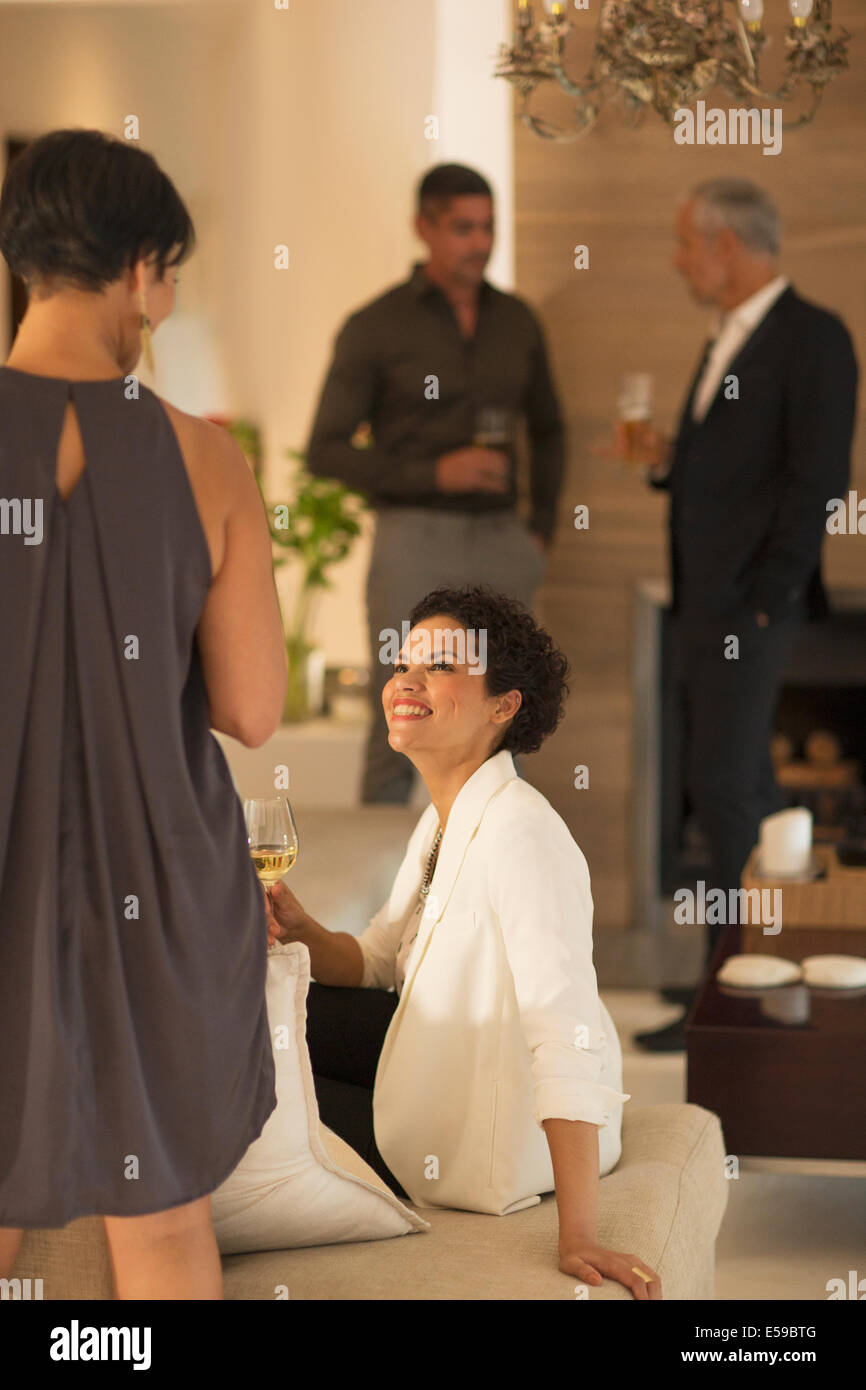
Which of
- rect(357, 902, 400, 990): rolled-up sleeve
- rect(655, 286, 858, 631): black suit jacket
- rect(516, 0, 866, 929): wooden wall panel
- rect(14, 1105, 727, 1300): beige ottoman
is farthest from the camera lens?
rect(516, 0, 866, 929): wooden wall panel

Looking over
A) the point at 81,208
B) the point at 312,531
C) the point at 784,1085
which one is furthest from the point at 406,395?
the point at 81,208

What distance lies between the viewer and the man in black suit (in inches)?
125

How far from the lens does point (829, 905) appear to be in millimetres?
2604

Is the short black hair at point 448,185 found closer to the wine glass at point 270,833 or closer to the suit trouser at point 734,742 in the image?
the suit trouser at point 734,742

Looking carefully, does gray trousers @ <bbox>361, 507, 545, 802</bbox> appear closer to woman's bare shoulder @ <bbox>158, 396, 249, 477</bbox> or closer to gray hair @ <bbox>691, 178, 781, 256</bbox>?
gray hair @ <bbox>691, 178, 781, 256</bbox>

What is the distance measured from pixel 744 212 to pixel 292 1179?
8.46 ft

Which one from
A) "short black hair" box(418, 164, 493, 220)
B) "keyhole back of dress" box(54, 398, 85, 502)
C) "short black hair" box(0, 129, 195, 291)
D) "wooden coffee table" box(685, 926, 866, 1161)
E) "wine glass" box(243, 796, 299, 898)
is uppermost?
"short black hair" box(418, 164, 493, 220)

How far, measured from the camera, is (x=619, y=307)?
3.84m

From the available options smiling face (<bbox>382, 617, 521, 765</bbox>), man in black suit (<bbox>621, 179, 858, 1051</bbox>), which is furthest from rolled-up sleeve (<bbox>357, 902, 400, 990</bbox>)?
man in black suit (<bbox>621, 179, 858, 1051</bbox>)

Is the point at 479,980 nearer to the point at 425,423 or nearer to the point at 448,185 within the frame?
the point at 425,423

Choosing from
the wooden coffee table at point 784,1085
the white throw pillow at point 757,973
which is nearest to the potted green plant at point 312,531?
the white throw pillow at point 757,973

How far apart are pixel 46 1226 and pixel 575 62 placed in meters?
3.26

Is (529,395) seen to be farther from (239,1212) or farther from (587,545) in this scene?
(239,1212)

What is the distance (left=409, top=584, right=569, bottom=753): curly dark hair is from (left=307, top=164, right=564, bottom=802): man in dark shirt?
1.96 m
